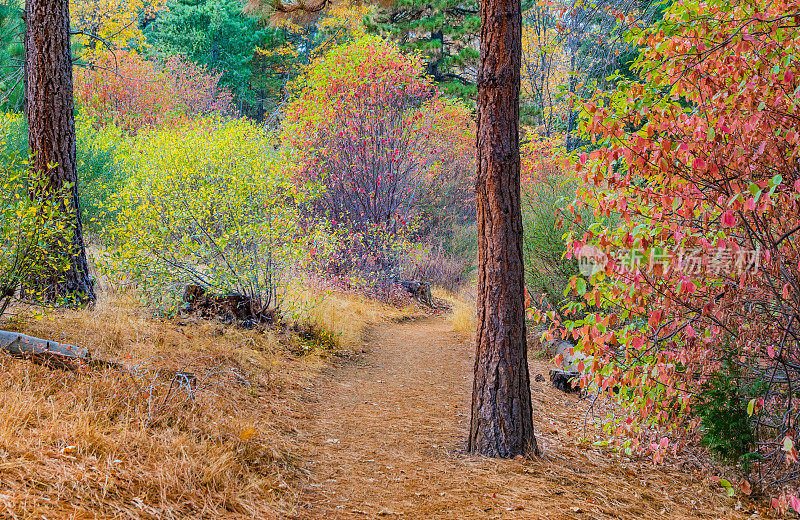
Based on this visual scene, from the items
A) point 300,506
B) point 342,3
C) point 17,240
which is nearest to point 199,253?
point 17,240

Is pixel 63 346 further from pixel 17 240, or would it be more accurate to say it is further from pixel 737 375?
pixel 737 375

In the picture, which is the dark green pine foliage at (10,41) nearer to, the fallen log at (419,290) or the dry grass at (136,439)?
the fallen log at (419,290)

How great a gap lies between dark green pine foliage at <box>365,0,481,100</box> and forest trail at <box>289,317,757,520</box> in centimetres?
1314

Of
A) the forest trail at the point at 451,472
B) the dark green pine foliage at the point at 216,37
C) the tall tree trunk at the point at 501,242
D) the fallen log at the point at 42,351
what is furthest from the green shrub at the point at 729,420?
the dark green pine foliage at the point at 216,37

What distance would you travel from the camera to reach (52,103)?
591 centimetres

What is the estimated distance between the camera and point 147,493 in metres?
2.57

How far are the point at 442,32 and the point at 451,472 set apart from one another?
16296mm

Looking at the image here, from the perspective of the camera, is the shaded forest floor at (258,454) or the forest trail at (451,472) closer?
the shaded forest floor at (258,454)

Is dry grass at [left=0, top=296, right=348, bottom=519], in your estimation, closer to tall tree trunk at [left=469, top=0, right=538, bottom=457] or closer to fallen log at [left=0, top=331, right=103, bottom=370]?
fallen log at [left=0, top=331, right=103, bottom=370]

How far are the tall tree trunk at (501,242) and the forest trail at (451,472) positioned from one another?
1.00 ft

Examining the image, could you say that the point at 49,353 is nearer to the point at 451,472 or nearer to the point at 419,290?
the point at 451,472

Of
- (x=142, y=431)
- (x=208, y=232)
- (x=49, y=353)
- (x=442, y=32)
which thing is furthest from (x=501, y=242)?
(x=442, y=32)

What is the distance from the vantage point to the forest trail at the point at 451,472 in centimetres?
297

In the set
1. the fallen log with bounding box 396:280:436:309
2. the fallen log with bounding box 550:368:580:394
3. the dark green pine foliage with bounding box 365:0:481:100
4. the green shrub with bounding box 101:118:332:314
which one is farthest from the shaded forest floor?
the dark green pine foliage with bounding box 365:0:481:100
